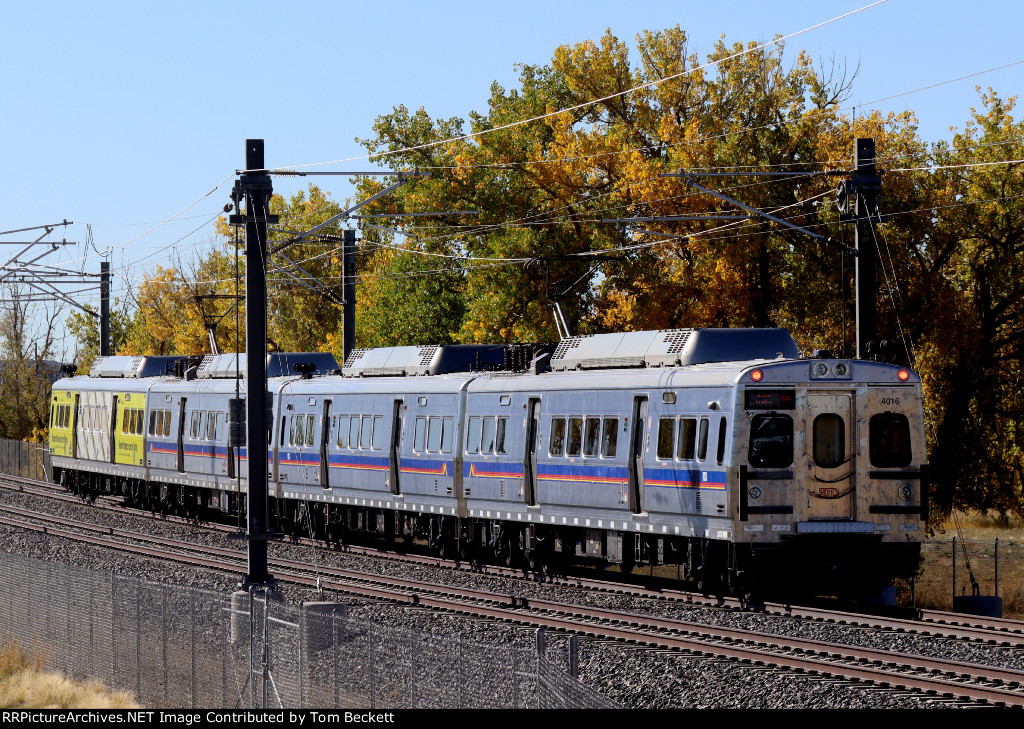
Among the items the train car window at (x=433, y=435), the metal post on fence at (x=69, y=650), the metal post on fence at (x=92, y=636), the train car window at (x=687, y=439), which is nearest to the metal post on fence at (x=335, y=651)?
the metal post on fence at (x=92, y=636)

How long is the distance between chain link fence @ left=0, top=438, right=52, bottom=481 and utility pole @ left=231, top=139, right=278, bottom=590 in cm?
4546

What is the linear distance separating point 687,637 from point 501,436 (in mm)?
8694

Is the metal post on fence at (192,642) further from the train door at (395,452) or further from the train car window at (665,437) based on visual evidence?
the train door at (395,452)

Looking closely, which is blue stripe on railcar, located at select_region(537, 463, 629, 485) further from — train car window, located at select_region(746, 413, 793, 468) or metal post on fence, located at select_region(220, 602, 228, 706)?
metal post on fence, located at select_region(220, 602, 228, 706)

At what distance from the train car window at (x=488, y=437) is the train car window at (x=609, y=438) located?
380 cm

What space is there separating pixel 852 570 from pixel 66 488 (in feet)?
122

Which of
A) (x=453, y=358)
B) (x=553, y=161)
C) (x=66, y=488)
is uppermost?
(x=553, y=161)

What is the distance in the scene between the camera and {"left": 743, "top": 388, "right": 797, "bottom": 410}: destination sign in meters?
20.6

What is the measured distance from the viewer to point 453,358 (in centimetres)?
3131

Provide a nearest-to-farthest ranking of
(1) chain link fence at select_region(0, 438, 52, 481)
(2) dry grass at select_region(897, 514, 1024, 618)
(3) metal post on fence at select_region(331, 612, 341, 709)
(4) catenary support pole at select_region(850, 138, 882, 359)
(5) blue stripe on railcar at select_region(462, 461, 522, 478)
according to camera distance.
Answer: (3) metal post on fence at select_region(331, 612, 341, 709), (4) catenary support pole at select_region(850, 138, 882, 359), (5) blue stripe on railcar at select_region(462, 461, 522, 478), (2) dry grass at select_region(897, 514, 1024, 618), (1) chain link fence at select_region(0, 438, 52, 481)

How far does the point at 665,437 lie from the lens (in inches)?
874

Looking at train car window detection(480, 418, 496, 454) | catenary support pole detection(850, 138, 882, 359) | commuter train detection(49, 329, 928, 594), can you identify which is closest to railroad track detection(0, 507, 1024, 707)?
commuter train detection(49, 329, 928, 594)
